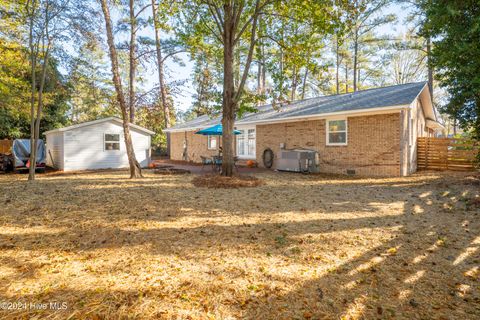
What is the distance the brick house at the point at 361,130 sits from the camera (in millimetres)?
11039

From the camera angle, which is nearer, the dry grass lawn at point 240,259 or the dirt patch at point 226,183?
the dry grass lawn at point 240,259

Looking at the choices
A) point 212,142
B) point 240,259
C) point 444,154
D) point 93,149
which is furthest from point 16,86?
point 444,154

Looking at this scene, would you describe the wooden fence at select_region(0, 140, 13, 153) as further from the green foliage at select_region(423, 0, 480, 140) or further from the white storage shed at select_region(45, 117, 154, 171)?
the green foliage at select_region(423, 0, 480, 140)

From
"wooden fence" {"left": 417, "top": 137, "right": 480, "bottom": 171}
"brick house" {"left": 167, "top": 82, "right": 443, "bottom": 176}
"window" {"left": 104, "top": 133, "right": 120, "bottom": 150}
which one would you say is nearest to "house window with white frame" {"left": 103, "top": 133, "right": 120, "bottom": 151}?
"window" {"left": 104, "top": 133, "right": 120, "bottom": 150}

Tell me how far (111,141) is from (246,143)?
8410 millimetres

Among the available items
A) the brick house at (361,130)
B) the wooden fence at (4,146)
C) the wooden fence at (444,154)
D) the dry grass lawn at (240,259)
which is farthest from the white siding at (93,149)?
the wooden fence at (444,154)

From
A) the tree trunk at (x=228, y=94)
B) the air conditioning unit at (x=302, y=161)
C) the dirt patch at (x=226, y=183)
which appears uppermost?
the tree trunk at (x=228, y=94)

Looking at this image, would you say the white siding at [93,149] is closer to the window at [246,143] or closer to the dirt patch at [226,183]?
the window at [246,143]

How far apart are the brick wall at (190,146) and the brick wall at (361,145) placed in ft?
26.6

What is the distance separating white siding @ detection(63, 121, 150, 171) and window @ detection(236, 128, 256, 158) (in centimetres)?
645

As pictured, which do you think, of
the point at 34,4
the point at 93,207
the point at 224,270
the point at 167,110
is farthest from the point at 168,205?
the point at 167,110

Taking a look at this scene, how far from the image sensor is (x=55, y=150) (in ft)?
52.2

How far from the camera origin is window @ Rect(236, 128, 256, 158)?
1723 centimetres

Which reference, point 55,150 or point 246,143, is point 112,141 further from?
point 246,143
